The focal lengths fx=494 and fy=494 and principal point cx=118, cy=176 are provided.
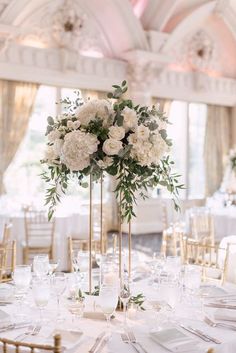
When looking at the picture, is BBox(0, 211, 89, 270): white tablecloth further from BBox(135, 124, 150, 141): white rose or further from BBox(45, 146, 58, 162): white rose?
BBox(135, 124, 150, 141): white rose

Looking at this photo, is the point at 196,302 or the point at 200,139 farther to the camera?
the point at 200,139

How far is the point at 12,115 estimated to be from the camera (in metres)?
8.77

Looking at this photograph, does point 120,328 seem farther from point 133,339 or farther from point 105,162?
point 105,162

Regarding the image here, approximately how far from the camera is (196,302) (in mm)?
2762

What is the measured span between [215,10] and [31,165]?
5.38m

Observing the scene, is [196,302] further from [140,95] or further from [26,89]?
[140,95]

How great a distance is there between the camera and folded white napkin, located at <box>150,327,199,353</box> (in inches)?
82.7

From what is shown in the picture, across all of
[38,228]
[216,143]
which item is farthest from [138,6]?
[38,228]

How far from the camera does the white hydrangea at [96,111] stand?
8.18 feet

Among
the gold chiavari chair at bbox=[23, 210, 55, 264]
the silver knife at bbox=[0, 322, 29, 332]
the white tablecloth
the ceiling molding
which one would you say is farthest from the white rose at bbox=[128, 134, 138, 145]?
the ceiling molding

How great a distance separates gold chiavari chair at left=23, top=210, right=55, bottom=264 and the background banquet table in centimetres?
367

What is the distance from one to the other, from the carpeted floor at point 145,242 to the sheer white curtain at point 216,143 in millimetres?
2332

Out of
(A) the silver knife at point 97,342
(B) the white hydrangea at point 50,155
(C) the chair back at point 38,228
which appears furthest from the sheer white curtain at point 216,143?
(A) the silver knife at point 97,342

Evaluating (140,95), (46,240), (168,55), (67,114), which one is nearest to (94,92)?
(140,95)
